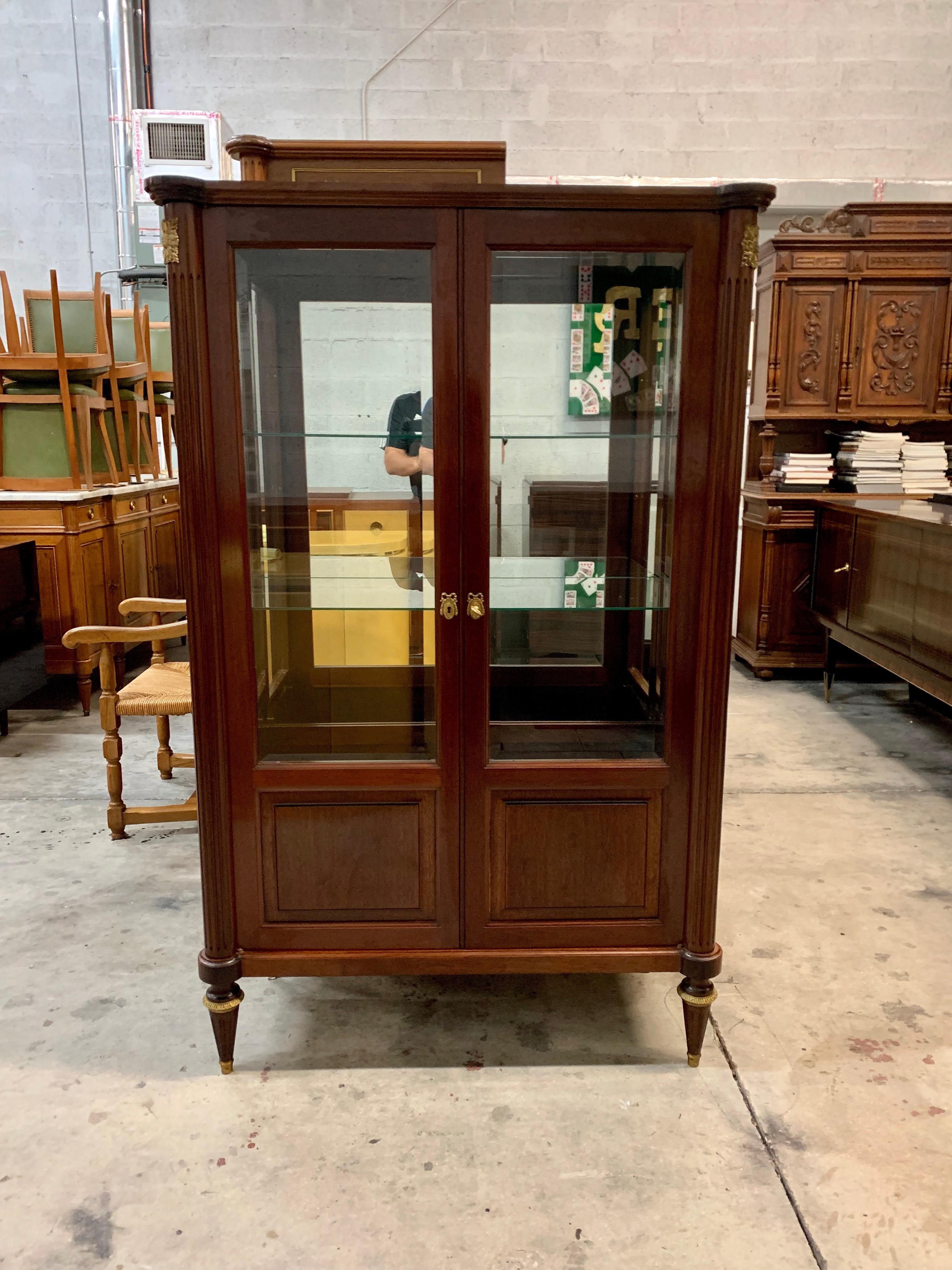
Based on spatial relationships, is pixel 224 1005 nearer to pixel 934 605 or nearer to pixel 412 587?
pixel 412 587

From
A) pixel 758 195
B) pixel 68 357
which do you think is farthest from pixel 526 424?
pixel 68 357

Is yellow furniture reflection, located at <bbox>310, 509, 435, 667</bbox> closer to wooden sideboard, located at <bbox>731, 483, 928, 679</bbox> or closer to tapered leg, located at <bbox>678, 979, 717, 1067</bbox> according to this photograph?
tapered leg, located at <bbox>678, 979, 717, 1067</bbox>

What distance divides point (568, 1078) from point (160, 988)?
97 centimetres

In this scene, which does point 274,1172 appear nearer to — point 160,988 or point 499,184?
point 160,988

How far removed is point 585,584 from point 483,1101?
1.02 metres

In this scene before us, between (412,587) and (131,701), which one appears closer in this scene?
(412,587)

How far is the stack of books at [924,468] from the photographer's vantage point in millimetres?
4742

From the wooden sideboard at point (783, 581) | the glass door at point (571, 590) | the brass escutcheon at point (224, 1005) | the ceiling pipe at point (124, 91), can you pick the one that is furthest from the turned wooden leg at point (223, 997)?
the ceiling pipe at point (124, 91)

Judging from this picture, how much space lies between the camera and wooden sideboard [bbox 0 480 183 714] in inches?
164

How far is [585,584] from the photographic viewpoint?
6.12ft

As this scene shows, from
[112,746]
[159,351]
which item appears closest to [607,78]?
[159,351]

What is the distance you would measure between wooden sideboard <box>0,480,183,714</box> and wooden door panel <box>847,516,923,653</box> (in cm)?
339

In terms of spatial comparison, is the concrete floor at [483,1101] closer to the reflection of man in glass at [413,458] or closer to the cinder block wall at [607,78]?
the reflection of man in glass at [413,458]

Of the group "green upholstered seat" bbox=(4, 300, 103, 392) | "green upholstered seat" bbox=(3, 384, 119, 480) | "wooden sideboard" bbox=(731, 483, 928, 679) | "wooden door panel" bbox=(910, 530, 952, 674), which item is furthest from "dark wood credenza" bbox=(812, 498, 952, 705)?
"green upholstered seat" bbox=(4, 300, 103, 392)
